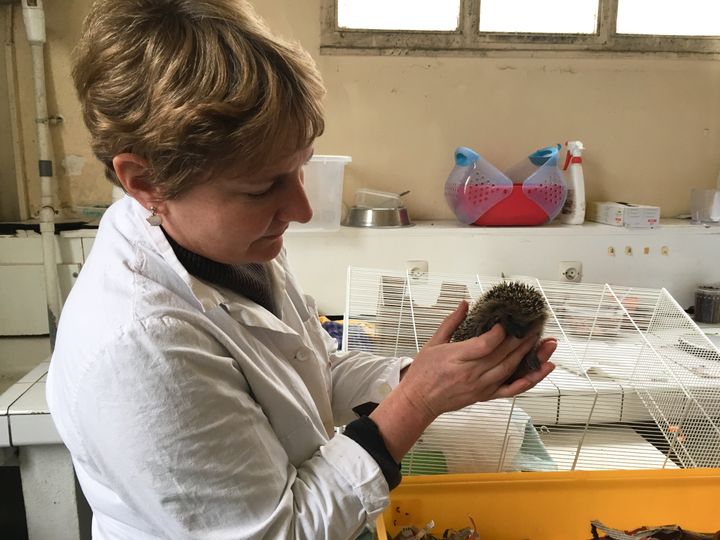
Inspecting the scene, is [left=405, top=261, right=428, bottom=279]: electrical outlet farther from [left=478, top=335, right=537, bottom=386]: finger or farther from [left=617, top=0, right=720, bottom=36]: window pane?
[left=617, top=0, right=720, bottom=36]: window pane

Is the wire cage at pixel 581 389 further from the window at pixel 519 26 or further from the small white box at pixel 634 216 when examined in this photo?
the window at pixel 519 26

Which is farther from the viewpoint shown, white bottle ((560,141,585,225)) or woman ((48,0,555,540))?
white bottle ((560,141,585,225))

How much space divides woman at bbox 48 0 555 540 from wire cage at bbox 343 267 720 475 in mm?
368

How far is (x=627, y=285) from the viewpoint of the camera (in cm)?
195

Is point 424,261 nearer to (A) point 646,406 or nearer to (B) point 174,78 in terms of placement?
(A) point 646,406

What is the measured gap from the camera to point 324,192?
5.92ft

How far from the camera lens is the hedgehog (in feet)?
2.49

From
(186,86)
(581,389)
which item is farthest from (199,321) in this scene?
(581,389)

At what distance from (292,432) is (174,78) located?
436 mm

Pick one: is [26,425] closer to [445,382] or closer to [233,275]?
[233,275]

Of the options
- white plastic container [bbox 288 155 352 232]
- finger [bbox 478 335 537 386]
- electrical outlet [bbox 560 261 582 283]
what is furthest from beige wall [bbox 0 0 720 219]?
finger [bbox 478 335 537 386]

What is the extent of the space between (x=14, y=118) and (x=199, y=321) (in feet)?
5.44

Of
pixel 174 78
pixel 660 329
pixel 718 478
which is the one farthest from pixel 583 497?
pixel 174 78

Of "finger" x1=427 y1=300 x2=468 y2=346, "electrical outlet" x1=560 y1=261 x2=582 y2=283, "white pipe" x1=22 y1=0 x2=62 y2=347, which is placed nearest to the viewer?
"finger" x1=427 y1=300 x2=468 y2=346
